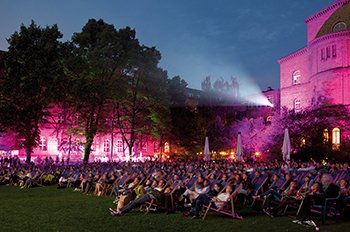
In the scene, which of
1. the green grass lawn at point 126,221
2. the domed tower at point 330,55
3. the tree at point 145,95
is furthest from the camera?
the tree at point 145,95

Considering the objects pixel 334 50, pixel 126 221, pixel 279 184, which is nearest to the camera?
pixel 126 221

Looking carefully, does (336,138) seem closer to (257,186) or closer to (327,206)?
(257,186)

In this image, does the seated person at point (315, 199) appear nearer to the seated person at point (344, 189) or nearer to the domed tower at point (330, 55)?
the seated person at point (344, 189)

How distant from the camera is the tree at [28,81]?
28703 millimetres

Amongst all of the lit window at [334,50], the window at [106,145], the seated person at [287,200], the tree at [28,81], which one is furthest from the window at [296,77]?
the seated person at [287,200]

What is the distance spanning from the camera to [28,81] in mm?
29547

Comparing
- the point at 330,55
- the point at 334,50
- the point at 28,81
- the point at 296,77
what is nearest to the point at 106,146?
the point at 28,81

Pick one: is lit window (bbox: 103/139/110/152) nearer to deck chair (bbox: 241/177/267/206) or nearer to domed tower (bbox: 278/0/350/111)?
domed tower (bbox: 278/0/350/111)

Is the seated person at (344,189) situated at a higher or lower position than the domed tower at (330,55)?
lower

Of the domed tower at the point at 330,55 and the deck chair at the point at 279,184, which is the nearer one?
the deck chair at the point at 279,184

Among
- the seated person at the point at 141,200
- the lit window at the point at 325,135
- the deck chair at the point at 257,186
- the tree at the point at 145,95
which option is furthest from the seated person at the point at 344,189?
the tree at the point at 145,95

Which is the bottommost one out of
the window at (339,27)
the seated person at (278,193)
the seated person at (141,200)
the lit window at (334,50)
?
the seated person at (141,200)

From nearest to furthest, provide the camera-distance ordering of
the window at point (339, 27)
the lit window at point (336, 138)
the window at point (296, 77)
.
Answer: the lit window at point (336, 138), the window at point (339, 27), the window at point (296, 77)

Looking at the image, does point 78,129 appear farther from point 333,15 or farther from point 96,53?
point 333,15
